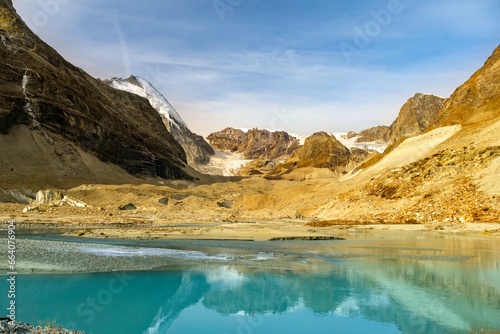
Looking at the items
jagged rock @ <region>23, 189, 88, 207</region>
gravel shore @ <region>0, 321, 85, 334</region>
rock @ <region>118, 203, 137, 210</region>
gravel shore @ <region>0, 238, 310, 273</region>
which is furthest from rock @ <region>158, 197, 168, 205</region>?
gravel shore @ <region>0, 321, 85, 334</region>

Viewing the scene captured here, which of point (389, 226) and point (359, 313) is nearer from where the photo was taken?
point (359, 313)

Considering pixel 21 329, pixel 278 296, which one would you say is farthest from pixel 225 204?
pixel 21 329

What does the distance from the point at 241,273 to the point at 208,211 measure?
168ft

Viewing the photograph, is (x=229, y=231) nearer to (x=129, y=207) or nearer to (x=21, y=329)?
(x=21, y=329)

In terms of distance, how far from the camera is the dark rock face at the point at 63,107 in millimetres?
107375

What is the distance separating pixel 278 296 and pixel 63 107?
112 m

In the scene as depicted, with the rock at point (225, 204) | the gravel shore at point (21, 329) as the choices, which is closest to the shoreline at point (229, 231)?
the gravel shore at point (21, 329)

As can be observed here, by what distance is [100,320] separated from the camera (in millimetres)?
13102

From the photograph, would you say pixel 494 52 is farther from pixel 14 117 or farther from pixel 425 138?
pixel 14 117

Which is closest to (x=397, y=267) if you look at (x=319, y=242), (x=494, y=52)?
(x=319, y=242)

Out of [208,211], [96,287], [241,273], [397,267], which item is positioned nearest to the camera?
[96,287]

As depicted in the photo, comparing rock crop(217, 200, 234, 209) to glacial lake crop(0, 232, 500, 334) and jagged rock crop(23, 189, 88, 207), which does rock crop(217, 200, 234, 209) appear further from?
glacial lake crop(0, 232, 500, 334)

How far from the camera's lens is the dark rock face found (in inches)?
4227

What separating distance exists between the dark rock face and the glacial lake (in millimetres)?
93509
